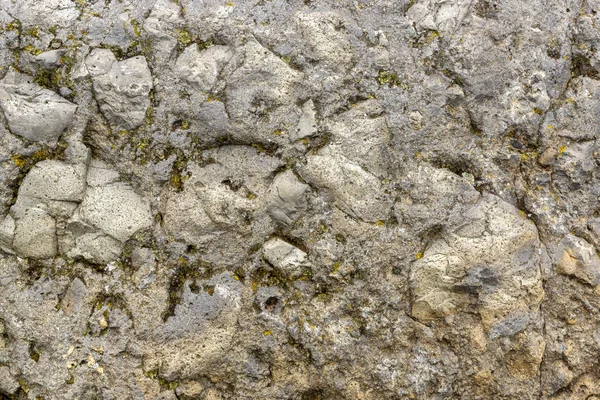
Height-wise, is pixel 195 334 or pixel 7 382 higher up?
pixel 195 334

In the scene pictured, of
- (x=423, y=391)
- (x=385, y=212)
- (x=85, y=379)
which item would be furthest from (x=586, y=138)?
(x=85, y=379)

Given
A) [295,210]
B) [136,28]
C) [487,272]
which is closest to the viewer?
[487,272]

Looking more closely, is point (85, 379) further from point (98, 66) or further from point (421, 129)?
point (421, 129)

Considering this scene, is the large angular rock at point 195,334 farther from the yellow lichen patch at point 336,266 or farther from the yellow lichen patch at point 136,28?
the yellow lichen patch at point 136,28

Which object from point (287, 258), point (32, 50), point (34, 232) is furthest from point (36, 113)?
point (287, 258)

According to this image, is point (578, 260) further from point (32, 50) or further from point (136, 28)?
point (32, 50)

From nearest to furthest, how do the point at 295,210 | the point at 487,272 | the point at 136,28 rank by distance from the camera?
the point at 487,272 < the point at 295,210 < the point at 136,28
